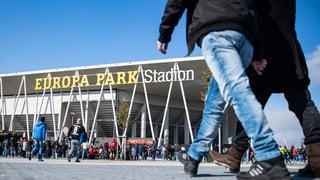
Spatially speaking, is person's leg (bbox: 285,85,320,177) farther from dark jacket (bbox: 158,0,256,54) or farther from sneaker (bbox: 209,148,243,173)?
dark jacket (bbox: 158,0,256,54)

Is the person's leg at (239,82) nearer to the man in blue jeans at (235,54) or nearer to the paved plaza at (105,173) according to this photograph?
the man in blue jeans at (235,54)

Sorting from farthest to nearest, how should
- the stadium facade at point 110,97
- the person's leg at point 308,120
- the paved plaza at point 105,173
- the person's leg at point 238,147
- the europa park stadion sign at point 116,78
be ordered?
the stadium facade at point 110,97 < the europa park stadion sign at point 116,78 < the person's leg at point 238,147 < the person's leg at point 308,120 < the paved plaza at point 105,173

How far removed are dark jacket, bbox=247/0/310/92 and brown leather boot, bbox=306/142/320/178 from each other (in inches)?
22.6

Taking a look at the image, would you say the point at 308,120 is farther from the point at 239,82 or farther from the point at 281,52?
the point at 239,82

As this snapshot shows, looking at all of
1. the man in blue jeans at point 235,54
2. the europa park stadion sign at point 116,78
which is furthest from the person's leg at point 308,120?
the europa park stadion sign at point 116,78

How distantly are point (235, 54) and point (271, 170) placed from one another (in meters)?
0.77

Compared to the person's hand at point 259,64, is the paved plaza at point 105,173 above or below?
below

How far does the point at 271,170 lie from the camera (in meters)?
2.23

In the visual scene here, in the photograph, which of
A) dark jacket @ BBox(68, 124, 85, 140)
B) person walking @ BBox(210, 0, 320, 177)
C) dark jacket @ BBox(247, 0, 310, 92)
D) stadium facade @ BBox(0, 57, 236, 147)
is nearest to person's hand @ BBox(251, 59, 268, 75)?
person walking @ BBox(210, 0, 320, 177)

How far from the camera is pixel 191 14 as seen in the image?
299cm

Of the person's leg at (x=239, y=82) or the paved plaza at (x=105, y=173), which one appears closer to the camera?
the person's leg at (x=239, y=82)

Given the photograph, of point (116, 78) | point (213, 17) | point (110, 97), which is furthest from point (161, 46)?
point (110, 97)

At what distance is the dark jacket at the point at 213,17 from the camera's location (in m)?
2.50

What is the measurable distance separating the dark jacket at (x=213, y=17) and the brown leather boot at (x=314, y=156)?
1.05 metres
